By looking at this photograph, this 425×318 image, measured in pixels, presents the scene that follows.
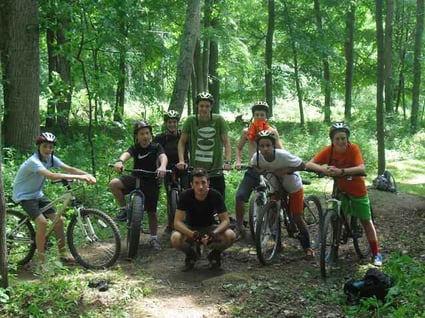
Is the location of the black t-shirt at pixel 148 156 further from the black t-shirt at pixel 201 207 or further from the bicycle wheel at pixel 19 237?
the bicycle wheel at pixel 19 237

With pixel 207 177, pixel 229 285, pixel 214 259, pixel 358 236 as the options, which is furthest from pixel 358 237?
pixel 207 177

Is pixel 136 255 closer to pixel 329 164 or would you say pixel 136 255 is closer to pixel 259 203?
pixel 259 203

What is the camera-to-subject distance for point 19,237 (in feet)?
21.7

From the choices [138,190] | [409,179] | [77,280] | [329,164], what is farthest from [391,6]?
[77,280]

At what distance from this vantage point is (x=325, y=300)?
5.39m

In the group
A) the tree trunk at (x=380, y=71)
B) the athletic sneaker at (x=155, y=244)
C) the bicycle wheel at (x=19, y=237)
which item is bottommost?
the athletic sneaker at (x=155, y=244)

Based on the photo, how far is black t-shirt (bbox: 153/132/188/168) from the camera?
26.2 ft

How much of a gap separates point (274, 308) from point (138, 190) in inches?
110

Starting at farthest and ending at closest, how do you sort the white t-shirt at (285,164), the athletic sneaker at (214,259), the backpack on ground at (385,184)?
1. the backpack on ground at (385,184)
2. the white t-shirt at (285,164)
3. the athletic sneaker at (214,259)

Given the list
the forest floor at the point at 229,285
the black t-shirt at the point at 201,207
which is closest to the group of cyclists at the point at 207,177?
the black t-shirt at the point at 201,207

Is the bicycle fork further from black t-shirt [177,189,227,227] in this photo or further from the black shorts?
black t-shirt [177,189,227,227]

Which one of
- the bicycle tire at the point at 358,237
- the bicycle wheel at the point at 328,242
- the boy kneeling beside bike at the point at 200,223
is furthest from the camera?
the bicycle tire at the point at 358,237

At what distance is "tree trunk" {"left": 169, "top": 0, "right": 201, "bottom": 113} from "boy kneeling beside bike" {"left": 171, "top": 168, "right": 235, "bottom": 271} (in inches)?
190

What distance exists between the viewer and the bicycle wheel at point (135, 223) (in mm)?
6789
